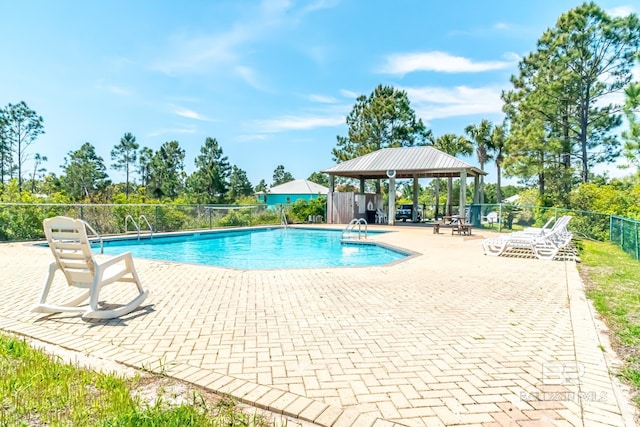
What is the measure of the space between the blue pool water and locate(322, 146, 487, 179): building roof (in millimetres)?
5240

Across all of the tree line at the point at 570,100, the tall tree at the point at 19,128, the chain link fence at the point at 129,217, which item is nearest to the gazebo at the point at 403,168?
the tree line at the point at 570,100

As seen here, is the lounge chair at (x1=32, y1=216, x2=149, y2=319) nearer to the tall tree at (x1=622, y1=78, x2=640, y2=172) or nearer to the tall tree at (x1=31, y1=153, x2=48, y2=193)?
the tall tree at (x1=622, y1=78, x2=640, y2=172)

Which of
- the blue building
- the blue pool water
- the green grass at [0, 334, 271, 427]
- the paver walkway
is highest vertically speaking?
the blue building

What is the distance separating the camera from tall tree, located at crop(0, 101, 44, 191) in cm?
3807

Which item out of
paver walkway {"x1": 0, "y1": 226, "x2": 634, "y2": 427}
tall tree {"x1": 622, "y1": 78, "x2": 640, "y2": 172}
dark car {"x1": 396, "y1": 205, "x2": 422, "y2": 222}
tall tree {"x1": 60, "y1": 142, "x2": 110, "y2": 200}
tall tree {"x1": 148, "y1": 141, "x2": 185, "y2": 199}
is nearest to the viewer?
paver walkway {"x1": 0, "y1": 226, "x2": 634, "y2": 427}

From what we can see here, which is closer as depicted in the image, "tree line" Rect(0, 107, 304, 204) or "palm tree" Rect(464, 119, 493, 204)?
"palm tree" Rect(464, 119, 493, 204)

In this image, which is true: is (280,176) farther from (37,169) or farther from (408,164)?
(408,164)

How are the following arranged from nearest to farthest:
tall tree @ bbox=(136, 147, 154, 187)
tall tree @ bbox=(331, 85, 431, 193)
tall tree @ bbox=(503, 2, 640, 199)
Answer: tall tree @ bbox=(503, 2, 640, 199)
tall tree @ bbox=(331, 85, 431, 193)
tall tree @ bbox=(136, 147, 154, 187)

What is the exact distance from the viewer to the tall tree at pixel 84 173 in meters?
40.4

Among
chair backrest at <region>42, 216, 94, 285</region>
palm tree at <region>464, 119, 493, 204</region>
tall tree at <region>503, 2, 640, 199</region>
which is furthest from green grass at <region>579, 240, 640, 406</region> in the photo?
palm tree at <region>464, 119, 493, 204</region>

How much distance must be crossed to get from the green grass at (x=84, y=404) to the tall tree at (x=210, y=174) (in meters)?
36.8

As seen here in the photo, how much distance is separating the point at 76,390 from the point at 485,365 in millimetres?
2830

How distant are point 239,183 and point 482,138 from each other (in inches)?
1249

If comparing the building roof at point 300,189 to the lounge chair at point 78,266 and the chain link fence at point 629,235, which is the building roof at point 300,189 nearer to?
the chain link fence at point 629,235
